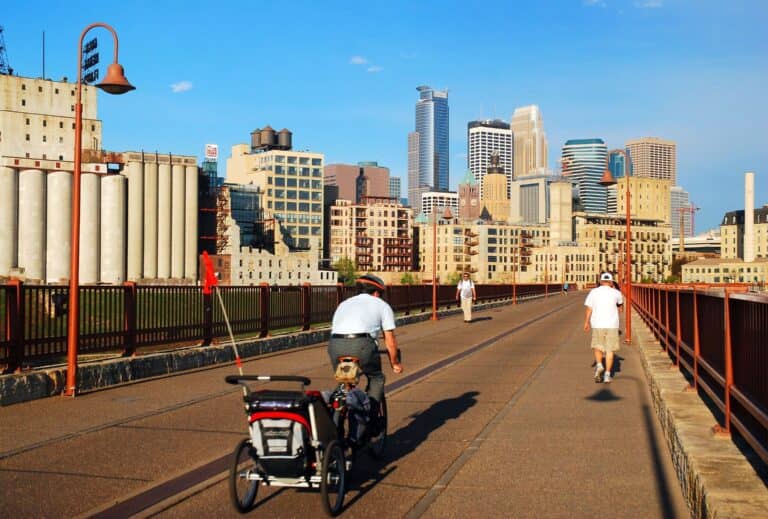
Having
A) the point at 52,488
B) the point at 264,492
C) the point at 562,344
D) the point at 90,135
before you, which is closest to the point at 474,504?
the point at 264,492

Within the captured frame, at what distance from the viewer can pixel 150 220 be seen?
144m

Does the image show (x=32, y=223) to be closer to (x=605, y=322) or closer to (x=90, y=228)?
(x=90, y=228)

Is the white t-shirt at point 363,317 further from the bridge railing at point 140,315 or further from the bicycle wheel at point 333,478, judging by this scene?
the bridge railing at point 140,315

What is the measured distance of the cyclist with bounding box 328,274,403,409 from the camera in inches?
326

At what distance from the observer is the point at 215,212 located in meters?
160

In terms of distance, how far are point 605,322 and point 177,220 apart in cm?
13654

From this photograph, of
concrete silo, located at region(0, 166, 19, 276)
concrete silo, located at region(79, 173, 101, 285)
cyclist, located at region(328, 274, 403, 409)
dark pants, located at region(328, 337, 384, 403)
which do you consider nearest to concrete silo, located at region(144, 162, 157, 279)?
concrete silo, located at region(79, 173, 101, 285)

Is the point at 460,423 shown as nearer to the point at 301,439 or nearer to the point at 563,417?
the point at 563,417

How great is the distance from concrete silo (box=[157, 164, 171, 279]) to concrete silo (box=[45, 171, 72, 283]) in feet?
48.0

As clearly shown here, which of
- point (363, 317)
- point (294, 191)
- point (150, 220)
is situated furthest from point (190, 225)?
point (363, 317)

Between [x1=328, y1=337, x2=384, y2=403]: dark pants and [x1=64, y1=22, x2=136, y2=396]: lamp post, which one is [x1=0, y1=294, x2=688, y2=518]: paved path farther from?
[x1=328, y1=337, x2=384, y2=403]: dark pants

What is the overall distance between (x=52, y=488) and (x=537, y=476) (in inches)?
165

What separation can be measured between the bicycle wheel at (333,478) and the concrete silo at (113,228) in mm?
132941

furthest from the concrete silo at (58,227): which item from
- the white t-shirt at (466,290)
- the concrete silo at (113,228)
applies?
the white t-shirt at (466,290)
